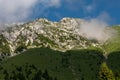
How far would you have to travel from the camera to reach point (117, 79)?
86.3 m

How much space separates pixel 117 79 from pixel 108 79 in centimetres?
564

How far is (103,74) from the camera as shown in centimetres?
8300

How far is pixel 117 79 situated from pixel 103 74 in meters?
5.80

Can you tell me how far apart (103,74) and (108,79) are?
208cm

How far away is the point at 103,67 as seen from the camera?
8225 centimetres

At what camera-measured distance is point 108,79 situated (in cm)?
8175

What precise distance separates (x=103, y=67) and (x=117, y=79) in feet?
23.4

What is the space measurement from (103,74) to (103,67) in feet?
6.90
